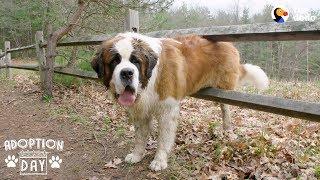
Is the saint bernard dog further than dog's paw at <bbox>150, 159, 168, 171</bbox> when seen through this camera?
No

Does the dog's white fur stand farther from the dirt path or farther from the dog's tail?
the dog's tail

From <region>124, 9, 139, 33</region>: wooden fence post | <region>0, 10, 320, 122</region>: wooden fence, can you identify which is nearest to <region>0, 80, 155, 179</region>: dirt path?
<region>0, 10, 320, 122</region>: wooden fence

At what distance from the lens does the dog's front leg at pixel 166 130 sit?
148 inches

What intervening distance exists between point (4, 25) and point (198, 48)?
27.8 meters

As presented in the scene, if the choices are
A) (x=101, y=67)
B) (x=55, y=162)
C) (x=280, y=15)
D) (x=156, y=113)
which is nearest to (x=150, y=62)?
(x=101, y=67)

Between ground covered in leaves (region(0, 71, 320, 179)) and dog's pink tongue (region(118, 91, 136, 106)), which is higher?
dog's pink tongue (region(118, 91, 136, 106))

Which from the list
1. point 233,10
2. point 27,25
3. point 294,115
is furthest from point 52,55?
point 233,10

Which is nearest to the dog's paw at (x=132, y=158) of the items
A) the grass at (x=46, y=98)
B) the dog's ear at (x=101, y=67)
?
the dog's ear at (x=101, y=67)

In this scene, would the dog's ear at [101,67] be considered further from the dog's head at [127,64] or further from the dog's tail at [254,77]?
the dog's tail at [254,77]

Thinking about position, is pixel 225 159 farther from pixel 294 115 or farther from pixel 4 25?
pixel 4 25

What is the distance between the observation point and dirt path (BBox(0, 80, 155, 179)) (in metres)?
3.83

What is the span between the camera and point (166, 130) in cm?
383

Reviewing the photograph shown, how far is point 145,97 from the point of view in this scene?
3672mm

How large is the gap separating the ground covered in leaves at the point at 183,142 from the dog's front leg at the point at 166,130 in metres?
0.11
